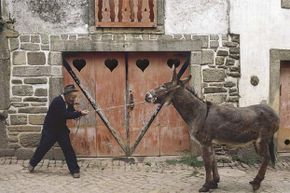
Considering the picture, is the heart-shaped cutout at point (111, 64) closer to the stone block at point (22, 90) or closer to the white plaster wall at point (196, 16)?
the white plaster wall at point (196, 16)

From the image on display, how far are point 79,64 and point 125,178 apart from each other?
257 centimetres

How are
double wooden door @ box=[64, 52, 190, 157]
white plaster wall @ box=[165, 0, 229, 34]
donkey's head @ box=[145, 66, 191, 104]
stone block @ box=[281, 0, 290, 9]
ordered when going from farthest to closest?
stone block @ box=[281, 0, 290, 9] → double wooden door @ box=[64, 52, 190, 157] → white plaster wall @ box=[165, 0, 229, 34] → donkey's head @ box=[145, 66, 191, 104]

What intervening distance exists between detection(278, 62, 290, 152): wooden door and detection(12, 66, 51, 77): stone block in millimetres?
4788

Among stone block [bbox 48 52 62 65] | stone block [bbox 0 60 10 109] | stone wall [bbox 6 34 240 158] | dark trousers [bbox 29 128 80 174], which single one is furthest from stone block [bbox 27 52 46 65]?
dark trousers [bbox 29 128 80 174]

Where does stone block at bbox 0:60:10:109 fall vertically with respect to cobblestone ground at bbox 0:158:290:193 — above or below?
above

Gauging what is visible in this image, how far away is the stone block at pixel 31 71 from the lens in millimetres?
8633

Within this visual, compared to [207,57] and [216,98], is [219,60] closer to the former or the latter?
[207,57]

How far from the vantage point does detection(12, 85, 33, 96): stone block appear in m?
8.63

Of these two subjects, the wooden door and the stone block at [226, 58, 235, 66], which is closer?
the stone block at [226, 58, 235, 66]

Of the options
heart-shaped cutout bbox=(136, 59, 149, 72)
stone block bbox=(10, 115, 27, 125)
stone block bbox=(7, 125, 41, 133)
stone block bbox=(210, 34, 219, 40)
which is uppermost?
stone block bbox=(210, 34, 219, 40)

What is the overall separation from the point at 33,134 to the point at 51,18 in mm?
2229

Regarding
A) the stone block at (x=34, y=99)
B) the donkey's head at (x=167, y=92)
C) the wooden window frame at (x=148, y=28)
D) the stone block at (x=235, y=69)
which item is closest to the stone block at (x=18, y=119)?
the stone block at (x=34, y=99)

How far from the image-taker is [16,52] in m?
8.61

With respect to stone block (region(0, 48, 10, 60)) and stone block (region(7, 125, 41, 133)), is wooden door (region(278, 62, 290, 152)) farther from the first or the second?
stone block (region(0, 48, 10, 60))
